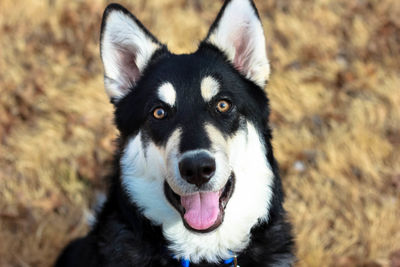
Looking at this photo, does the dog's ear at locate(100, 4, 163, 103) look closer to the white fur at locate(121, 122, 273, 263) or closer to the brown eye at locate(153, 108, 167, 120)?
the brown eye at locate(153, 108, 167, 120)

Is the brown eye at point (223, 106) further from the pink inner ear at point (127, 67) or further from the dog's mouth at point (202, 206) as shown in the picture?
the pink inner ear at point (127, 67)

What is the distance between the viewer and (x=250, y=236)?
286 cm

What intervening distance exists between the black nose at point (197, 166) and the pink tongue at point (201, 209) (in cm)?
24

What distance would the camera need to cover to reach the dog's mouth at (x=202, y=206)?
8.61ft

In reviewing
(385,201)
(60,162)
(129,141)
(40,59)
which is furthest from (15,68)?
(385,201)

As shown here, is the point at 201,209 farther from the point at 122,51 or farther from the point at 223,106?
the point at 122,51

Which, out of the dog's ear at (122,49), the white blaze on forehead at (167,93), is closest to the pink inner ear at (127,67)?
the dog's ear at (122,49)

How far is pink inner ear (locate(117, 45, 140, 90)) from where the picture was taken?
10.2 feet

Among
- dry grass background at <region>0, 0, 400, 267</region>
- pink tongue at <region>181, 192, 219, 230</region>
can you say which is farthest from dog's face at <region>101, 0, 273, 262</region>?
dry grass background at <region>0, 0, 400, 267</region>

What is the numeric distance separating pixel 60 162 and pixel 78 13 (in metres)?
2.53

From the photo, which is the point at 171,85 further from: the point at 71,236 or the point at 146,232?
the point at 71,236

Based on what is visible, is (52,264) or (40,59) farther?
(40,59)

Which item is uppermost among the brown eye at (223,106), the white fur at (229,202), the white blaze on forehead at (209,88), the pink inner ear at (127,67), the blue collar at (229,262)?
the white blaze on forehead at (209,88)

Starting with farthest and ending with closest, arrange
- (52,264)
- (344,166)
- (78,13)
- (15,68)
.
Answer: (78,13)
(15,68)
(344,166)
(52,264)
